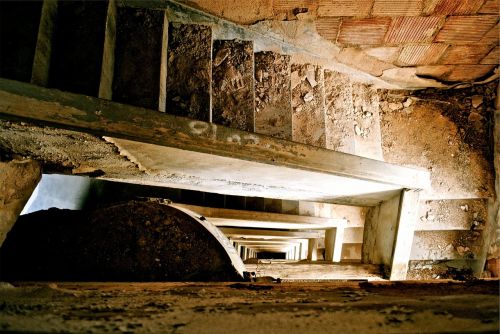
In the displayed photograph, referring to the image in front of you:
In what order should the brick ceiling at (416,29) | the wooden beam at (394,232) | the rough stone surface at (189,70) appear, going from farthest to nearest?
the wooden beam at (394,232), the brick ceiling at (416,29), the rough stone surface at (189,70)

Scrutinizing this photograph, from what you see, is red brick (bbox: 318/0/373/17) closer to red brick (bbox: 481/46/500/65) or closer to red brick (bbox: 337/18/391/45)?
red brick (bbox: 337/18/391/45)

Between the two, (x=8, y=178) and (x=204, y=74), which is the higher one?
(x=204, y=74)

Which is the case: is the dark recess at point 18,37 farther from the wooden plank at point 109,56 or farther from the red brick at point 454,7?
the red brick at point 454,7

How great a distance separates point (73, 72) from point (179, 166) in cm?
84

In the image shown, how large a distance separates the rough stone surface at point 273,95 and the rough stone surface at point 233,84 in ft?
0.69

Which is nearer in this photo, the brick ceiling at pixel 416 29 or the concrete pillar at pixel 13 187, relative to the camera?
the concrete pillar at pixel 13 187

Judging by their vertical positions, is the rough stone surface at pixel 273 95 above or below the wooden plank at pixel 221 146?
above

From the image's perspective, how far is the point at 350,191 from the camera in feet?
8.41

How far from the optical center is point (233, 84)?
2.44 m

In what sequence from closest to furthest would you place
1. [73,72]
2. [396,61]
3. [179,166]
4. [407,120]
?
1. [73,72]
2. [179,166]
3. [396,61]
4. [407,120]

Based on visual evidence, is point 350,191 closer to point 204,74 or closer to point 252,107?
point 252,107

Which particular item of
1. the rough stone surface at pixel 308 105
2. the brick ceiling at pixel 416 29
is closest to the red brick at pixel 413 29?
the brick ceiling at pixel 416 29

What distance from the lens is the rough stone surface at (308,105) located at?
2.71 metres

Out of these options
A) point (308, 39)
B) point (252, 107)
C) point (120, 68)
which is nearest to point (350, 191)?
point (252, 107)
